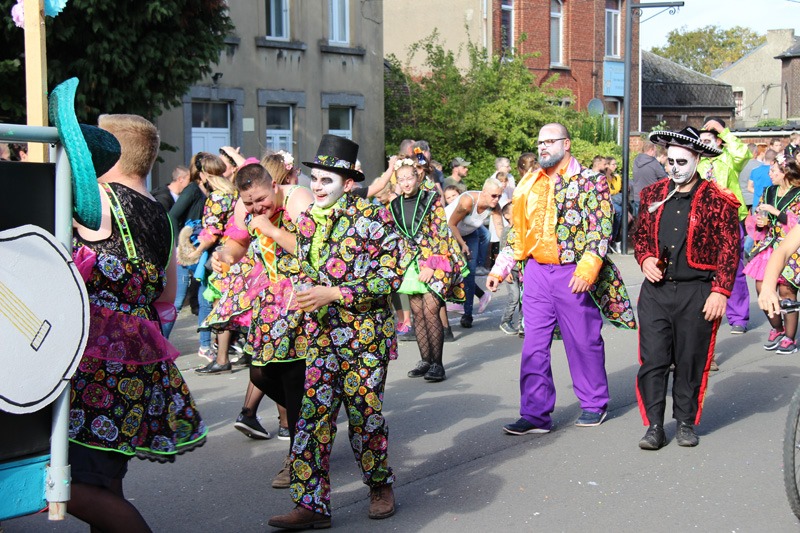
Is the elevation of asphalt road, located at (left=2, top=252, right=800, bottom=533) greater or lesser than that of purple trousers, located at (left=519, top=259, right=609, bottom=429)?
lesser

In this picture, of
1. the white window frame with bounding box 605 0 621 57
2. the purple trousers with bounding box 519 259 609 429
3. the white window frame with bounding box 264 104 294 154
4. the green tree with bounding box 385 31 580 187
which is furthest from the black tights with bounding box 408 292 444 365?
the white window frame with bounding box 605 0 621 57

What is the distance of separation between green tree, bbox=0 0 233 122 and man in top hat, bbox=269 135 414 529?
26.5 ft

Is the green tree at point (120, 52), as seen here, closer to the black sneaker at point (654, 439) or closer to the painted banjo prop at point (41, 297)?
the black sneaker at point (654, 439)

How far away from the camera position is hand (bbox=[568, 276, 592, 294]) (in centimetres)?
684

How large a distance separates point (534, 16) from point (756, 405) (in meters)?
25.5

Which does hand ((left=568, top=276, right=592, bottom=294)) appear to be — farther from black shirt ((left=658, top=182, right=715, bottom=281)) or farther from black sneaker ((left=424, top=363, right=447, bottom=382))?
black sneaker ((left=424, top=363, right=447, bottom=382))

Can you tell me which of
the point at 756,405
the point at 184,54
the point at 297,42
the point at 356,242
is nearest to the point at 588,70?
the point at 297,42

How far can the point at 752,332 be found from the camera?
11656 millimetres

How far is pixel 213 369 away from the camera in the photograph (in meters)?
9.51

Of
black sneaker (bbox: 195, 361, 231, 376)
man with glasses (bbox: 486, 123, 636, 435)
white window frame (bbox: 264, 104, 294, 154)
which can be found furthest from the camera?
white window frame (bbox: 264, 104, 294, 154)

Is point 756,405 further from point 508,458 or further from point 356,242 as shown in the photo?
point 356,242

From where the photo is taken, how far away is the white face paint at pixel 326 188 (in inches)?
212

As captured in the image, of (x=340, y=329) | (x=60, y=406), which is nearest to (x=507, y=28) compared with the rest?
(x=340, y=329)

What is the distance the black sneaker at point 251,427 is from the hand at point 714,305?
2980 millimetres
